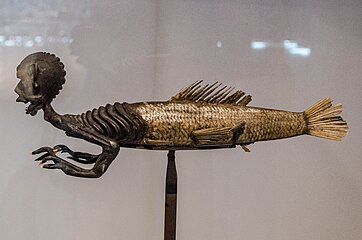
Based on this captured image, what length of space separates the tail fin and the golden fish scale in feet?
0.06

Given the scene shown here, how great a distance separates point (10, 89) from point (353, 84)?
2.60ft

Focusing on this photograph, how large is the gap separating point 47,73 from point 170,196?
31cm

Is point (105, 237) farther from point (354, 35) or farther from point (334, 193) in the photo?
point (354, 35)

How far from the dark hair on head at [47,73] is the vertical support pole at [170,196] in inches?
9.3

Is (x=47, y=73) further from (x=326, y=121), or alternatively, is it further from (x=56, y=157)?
(x=326, y=121)

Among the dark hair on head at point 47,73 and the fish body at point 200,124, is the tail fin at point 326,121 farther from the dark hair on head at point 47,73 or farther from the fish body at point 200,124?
the dark hair on head at point 47,73

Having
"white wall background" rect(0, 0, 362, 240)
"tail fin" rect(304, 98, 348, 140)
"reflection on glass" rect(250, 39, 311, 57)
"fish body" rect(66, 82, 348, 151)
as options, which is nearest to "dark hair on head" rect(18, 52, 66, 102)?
"fish body" rect(66, 82, 348, 151)

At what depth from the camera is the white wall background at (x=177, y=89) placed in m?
1.40

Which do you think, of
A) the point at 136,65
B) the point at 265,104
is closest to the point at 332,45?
the point at 265,104

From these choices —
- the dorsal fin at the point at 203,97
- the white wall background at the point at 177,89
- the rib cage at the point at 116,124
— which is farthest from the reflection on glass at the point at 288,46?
the rib cage at the point at 116,124

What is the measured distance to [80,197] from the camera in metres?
1.44

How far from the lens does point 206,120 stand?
1.14 m

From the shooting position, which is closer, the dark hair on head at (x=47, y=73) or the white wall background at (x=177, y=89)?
the dark hair on head at (x=47, y=73)

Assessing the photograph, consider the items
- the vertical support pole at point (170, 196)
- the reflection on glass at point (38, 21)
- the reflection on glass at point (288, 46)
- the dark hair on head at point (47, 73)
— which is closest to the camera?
the dark hair on head at point (47, 73)
